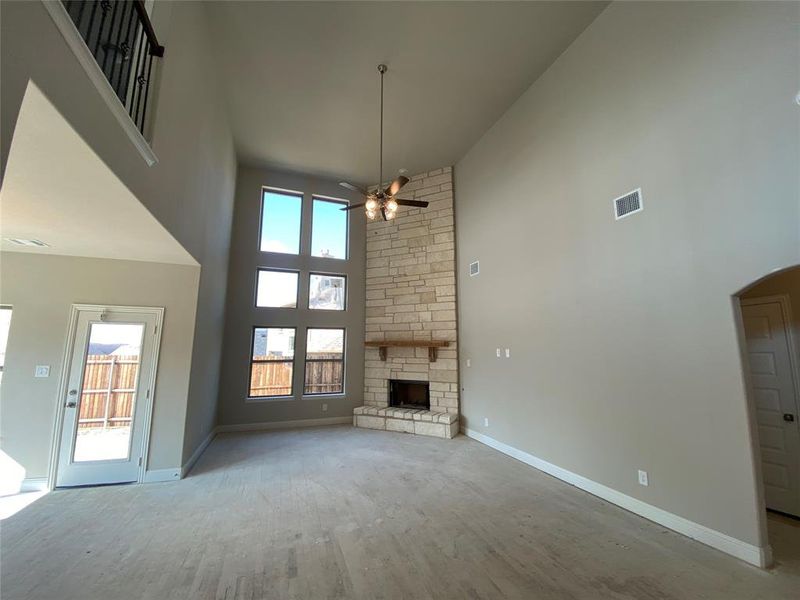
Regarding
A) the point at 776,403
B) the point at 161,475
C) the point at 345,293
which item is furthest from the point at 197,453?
the point at 776,403

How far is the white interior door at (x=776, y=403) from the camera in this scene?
3.04 m

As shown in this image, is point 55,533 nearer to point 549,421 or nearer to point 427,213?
point 549,421

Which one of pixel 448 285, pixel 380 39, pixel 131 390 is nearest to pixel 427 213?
pixel 448 285

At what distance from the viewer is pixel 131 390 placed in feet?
12.7

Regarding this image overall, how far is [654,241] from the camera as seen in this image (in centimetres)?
307

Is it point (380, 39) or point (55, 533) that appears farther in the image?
point (380, 39)

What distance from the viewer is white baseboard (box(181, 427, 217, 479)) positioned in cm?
402

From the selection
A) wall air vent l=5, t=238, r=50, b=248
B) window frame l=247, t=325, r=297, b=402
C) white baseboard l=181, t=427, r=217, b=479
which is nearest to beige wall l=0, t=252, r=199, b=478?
white baseboard l=181, t=427, r=217, b=479

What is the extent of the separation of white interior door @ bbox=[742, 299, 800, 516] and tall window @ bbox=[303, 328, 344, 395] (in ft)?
20.2

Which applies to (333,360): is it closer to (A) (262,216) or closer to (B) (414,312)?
(B) (414,312)

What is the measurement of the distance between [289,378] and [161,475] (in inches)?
115

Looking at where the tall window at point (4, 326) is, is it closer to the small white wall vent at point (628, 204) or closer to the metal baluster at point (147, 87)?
the metal baluster at point (147, 87)

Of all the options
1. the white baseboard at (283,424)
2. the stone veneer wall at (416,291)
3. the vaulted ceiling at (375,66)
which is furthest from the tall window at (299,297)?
the vaulted ceiling at (375,66)

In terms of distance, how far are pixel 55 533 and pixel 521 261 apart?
18.6 feet
